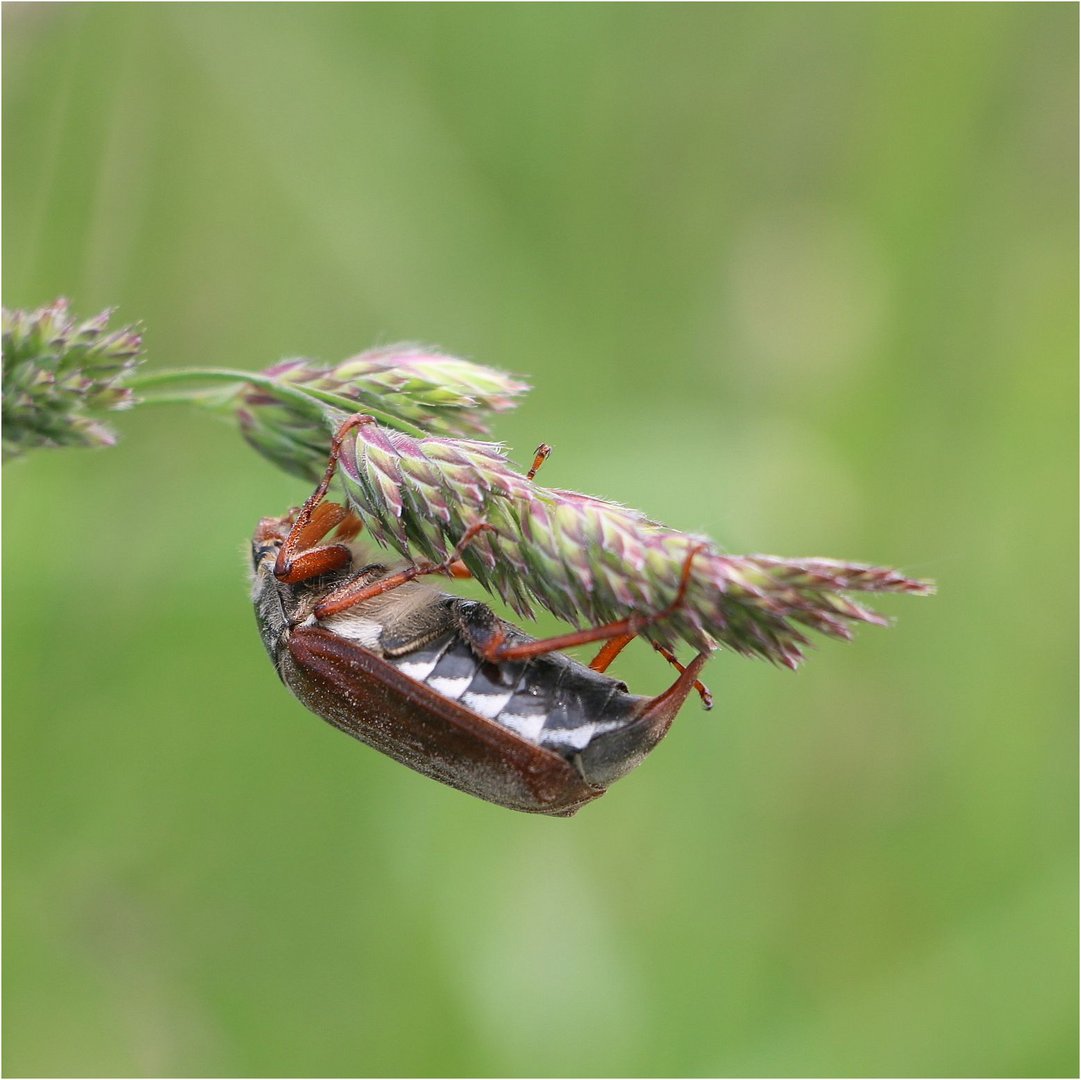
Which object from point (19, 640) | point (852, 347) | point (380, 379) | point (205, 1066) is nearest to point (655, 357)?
point (852, 347)

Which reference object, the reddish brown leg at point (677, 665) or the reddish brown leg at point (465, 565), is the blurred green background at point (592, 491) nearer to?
the reddish brown leg at point (677, 665)

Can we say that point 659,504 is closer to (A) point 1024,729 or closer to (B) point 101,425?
(A) point 1024,729

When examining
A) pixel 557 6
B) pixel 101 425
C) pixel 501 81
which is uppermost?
pixel 557 6

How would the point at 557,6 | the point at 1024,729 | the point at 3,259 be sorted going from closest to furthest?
the point at 3,259, the point at 1024,729, the point at 557,6

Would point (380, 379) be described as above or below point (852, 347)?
below

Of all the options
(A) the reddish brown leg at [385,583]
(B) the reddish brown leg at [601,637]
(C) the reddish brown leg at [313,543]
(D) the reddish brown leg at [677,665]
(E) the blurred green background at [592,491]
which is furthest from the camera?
(E) the blurred green background at [592,491]

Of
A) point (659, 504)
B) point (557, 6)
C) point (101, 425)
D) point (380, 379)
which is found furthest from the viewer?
point (557, 6)

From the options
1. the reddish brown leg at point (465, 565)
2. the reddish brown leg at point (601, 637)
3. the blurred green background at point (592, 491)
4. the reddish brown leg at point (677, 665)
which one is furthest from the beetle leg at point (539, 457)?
the blurred green background at point (592, 491)
